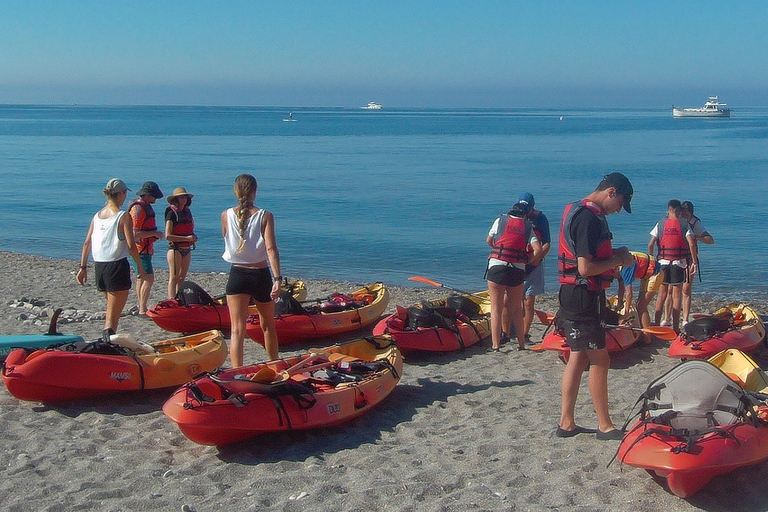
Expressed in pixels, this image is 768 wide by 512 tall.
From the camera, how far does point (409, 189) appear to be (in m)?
31.1

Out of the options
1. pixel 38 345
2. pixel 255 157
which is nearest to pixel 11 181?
pixel 255 157

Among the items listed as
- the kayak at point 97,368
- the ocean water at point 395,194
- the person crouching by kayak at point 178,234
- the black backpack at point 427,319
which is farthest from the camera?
the ocean water at point 395,194

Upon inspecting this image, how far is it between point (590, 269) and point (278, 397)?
84.0 inches

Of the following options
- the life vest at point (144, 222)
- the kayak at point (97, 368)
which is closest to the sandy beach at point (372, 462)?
the kayak at point (97, 368)

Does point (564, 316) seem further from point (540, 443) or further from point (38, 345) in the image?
point (38, 345)

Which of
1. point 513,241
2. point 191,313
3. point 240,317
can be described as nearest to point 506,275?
point 513,241

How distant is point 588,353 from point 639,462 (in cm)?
87

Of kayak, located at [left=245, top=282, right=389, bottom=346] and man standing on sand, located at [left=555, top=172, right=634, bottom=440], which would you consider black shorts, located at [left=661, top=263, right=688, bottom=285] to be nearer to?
kayak, located at [left=245, top=282, right=389, bottom=346]

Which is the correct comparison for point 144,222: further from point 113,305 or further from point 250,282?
point 250,282

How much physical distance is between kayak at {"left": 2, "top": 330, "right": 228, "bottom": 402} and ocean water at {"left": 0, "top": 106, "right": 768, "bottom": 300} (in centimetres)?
875

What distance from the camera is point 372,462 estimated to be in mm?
4953

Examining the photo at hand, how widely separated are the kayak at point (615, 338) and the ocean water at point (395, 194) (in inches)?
241

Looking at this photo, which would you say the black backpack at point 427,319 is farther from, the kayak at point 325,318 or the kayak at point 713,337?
the kayak at point 713,337

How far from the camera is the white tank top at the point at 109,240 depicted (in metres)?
6.62
